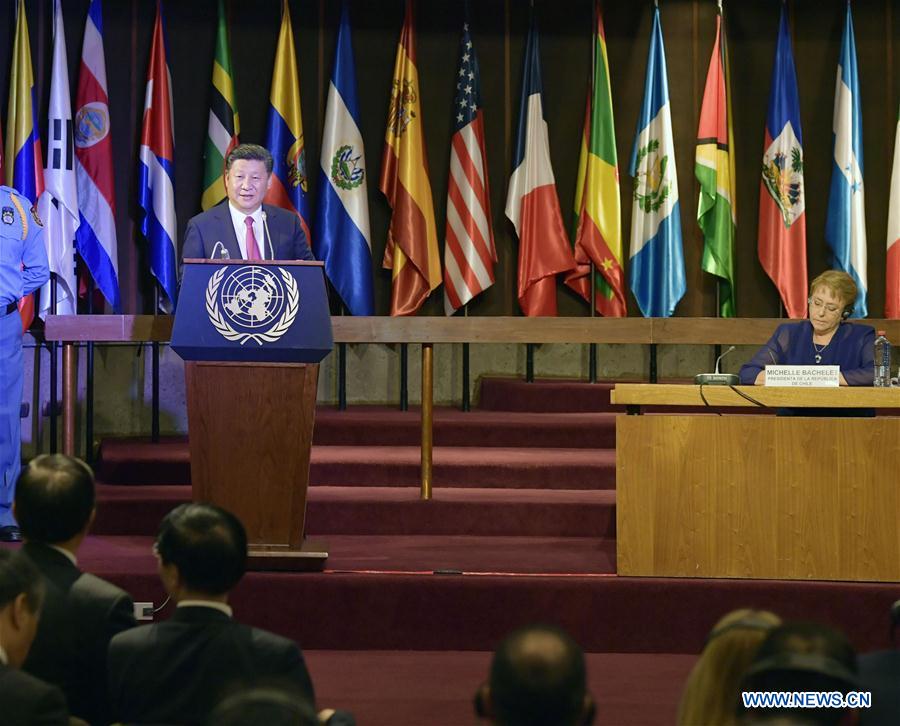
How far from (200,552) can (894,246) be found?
6.31 m

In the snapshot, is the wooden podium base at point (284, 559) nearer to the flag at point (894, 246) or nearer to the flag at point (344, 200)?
the flag at point (344, 200)

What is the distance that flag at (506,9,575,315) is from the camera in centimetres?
775

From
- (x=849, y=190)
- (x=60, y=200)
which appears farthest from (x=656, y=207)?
(x=60, y=200)

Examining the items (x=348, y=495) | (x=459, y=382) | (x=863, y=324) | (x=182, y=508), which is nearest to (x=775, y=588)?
(x=863, y=324)

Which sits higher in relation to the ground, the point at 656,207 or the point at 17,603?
the point at 656,207

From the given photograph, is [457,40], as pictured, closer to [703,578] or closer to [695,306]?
[695,306]

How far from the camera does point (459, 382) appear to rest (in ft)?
26.4

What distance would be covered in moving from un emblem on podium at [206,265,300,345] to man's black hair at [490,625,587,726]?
261 centimetres

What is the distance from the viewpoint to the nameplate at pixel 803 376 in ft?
13.9

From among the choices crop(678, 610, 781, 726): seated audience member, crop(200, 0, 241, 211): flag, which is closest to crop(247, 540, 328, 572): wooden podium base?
crop(678, 610, 781, 726): seated audience member

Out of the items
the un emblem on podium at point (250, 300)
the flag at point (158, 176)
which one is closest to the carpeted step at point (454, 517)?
the un emblem on podium at point (250, 300)

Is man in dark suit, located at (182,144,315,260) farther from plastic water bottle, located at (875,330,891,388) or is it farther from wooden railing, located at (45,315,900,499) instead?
plastic water bottle, located at (875,330,891,388)

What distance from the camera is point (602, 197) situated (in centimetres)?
770

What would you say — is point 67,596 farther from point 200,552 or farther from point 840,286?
point 840,286
